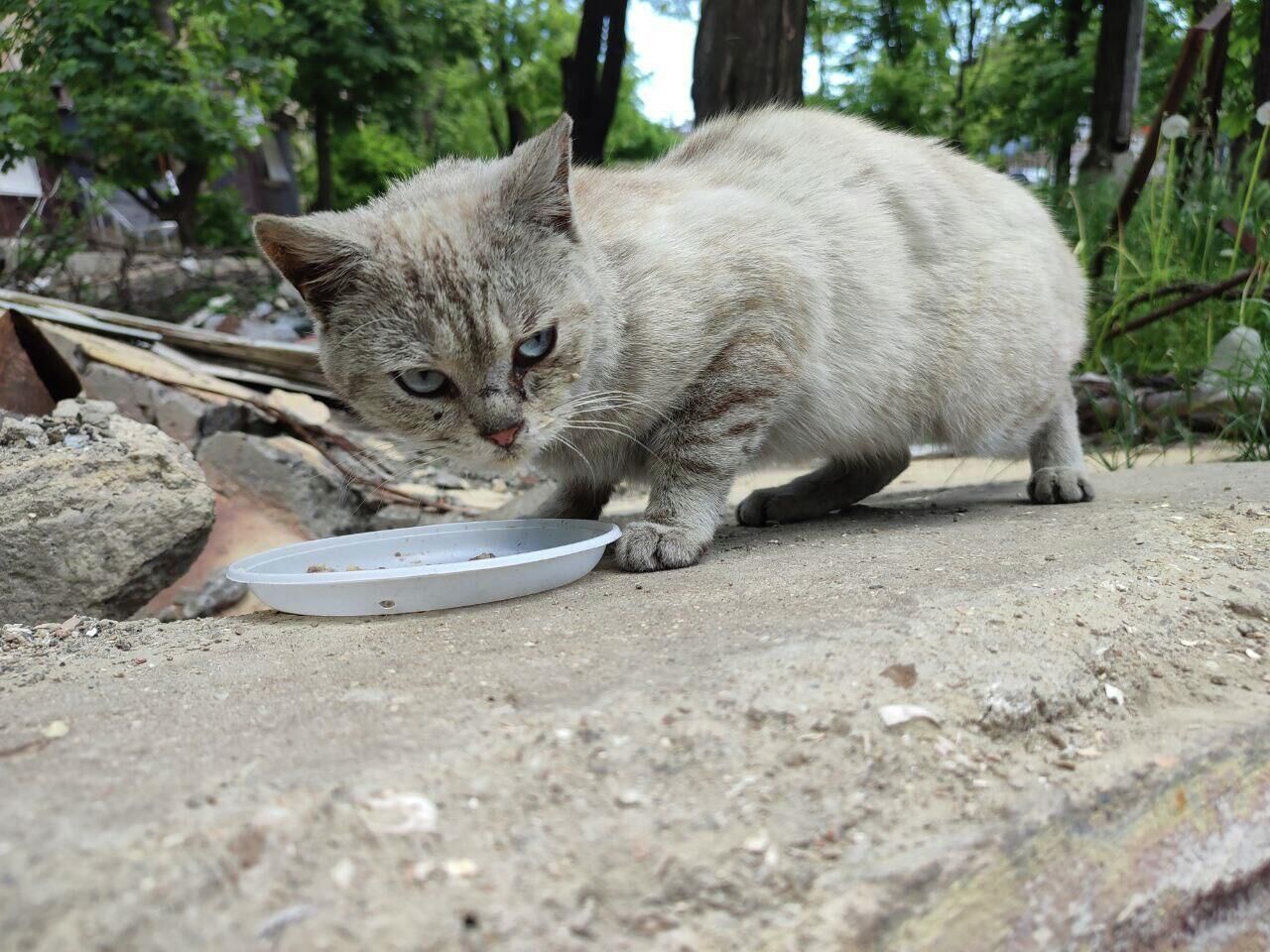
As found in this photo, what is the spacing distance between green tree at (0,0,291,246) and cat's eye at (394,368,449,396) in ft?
9.94

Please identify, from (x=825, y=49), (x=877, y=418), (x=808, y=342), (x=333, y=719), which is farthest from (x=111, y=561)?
(x=825, y=49)

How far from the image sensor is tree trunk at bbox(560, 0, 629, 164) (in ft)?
17.7

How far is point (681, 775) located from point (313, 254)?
4.69ft

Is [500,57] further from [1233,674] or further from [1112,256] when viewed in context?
[1233,674]

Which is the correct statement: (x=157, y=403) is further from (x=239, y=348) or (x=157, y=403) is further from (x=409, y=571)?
(x=409, y=571)

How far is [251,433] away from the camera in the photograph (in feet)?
14.3

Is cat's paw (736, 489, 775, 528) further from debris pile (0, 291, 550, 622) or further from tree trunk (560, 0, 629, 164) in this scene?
tree trunk (560, 0, 629, 164)

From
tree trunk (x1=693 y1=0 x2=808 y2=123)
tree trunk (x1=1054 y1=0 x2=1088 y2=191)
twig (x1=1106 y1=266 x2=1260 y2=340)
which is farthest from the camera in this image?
tree trunk (x1=1054 y1=0 x2=1088 y2=191)

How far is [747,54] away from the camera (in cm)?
489

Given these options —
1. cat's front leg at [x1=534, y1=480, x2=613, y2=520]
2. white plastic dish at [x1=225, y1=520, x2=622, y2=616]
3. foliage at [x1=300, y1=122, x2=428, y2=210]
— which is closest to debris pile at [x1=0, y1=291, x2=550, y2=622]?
white plastic dish at [x1=225, y1=520, x2=622, y2=616]

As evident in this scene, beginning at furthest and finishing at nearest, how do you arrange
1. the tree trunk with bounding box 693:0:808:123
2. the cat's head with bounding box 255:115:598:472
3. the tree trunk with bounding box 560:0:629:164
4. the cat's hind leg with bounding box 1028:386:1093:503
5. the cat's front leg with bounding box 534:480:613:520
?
1. the tree trunk with bounding box 560:0:629:164
2. the tree trunk with bounding box 693:0:808:123
3. the cat's hind leg with bounding box 1028:386:1093:503
4. the cat's front leg with bounding box 534:480:613:520
5. the cat's head with bounding box 255:115:598:472

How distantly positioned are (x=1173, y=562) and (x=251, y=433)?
12.0ft

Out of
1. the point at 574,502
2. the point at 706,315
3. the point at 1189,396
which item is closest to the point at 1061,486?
the point at 706,315

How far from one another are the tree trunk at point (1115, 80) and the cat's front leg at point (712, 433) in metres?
7.08
